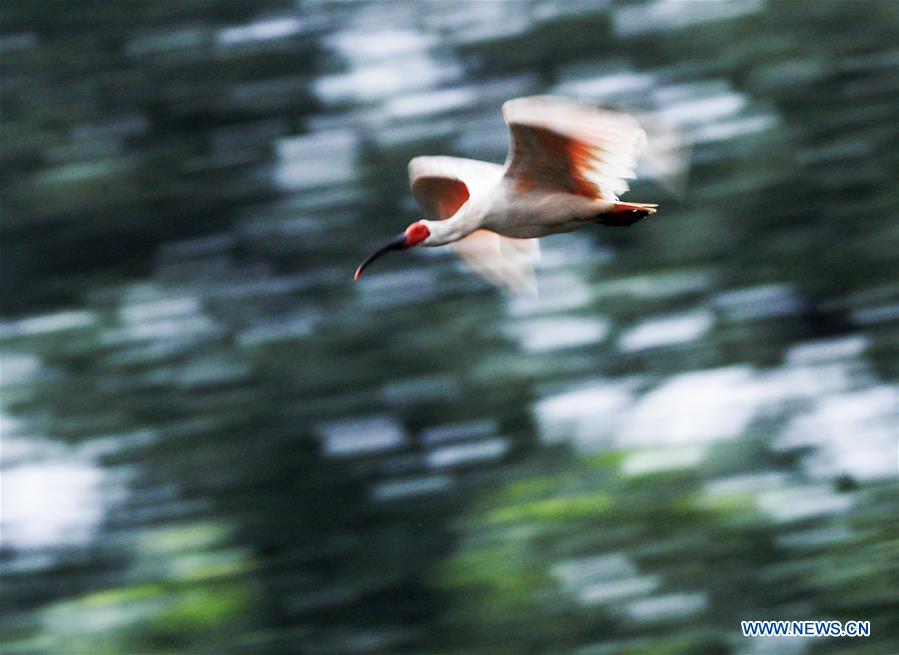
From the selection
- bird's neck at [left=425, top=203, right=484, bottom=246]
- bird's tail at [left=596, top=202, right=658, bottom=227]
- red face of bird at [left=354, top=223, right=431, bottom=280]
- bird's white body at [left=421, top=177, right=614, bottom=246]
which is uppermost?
red face of bird at [left=354, top=223, right=431, bottom=280]

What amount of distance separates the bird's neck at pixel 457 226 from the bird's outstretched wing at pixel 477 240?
513mm

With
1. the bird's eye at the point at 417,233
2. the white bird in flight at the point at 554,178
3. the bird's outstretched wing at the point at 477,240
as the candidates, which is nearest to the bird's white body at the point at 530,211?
the white bird in flight at the point at 554,178

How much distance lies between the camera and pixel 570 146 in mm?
4285

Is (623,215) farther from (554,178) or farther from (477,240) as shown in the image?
(477,240)

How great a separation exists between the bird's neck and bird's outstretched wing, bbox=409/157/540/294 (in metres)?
0.51

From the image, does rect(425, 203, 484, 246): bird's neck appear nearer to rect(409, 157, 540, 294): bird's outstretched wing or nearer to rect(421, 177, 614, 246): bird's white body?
rect(421, 177, 614, 246): bird's white body

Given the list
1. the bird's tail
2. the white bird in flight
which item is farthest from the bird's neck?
the bird's tail

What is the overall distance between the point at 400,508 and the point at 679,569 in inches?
43.0

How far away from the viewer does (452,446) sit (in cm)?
574

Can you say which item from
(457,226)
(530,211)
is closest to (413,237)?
(457,226)

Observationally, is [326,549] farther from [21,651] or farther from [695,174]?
[695,174]

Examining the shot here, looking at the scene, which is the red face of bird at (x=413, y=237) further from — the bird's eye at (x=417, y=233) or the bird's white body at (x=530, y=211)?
the bird's white body at (x=530, y=211)

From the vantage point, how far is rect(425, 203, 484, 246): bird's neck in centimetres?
443

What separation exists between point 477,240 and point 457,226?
0.68 metres
